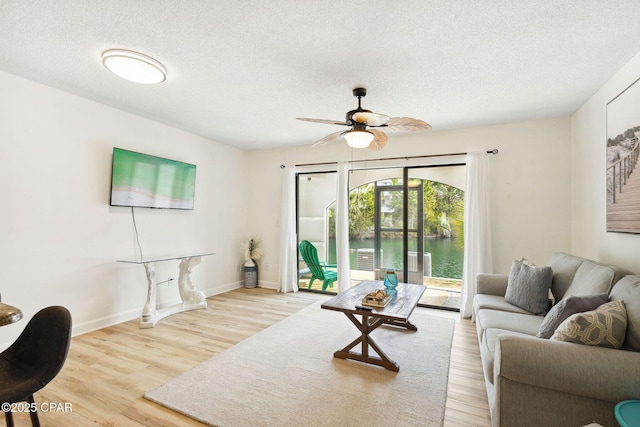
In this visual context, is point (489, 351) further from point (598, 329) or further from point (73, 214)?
point (73, 214)

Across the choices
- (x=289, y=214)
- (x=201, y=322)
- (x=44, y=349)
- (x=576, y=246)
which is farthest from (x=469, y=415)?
(x=289, y=214)

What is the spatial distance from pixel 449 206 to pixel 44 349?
4418mm

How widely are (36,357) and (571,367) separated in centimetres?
249

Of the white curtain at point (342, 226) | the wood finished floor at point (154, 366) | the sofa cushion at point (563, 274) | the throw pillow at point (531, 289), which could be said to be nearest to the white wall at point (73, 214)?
the wood finished floor at point (154, 366)

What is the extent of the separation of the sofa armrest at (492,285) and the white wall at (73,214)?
156 inches

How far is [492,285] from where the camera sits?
127 inches

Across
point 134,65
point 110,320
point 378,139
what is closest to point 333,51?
point 378,139

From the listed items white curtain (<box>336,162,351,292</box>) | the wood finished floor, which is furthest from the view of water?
the wood finished floor

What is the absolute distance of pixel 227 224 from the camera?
17.6ft

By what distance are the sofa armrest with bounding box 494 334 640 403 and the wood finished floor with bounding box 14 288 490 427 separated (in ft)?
2.11

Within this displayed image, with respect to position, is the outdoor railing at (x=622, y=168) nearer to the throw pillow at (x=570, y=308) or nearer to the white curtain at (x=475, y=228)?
the throw pillow at (x=570, y=308)

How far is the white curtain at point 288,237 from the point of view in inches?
209

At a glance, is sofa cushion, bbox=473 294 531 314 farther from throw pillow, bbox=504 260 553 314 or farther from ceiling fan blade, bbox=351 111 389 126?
ceiling fan blade, bbox=351 111 389 126

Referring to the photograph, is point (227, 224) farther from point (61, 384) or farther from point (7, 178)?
point (61, 384)
